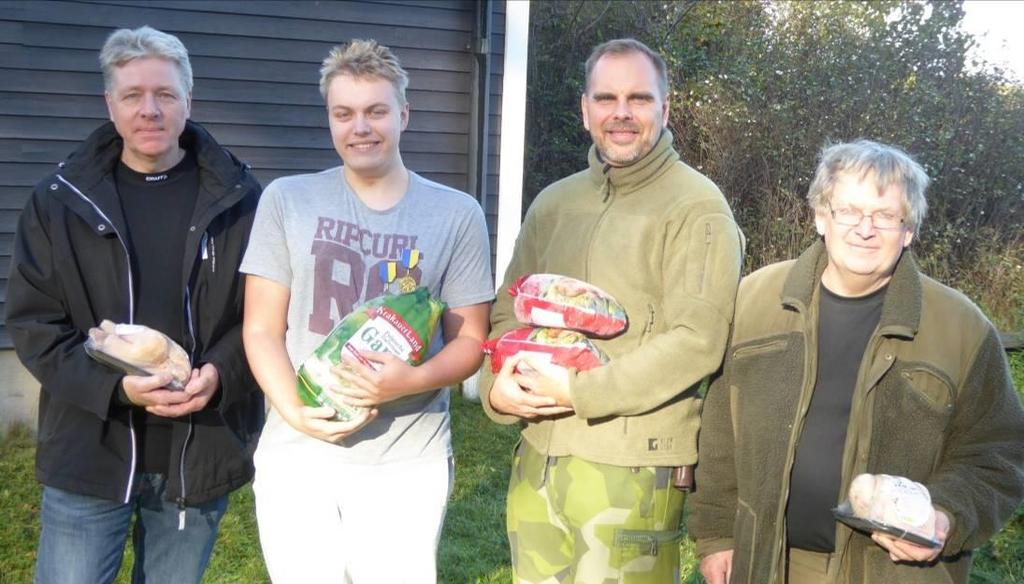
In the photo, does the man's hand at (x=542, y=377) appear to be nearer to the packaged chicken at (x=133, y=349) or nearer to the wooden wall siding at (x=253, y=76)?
the packaged chicken at (x=133, y=349)

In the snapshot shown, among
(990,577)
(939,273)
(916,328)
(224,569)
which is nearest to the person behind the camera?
(916,328)

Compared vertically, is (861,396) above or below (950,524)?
above

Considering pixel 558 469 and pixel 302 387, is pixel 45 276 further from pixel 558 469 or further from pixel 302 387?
pixel 558 469

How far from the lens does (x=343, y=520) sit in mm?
2898

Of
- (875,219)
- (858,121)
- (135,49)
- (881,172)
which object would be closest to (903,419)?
(875,219)

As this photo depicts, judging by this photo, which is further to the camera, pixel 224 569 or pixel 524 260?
pixel 224 569

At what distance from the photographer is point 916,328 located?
260cm

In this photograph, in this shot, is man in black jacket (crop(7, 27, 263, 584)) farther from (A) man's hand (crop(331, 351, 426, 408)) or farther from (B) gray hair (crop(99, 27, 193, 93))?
(A) man's hand (crop(331, 351, 426, 408))

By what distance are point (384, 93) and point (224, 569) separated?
3064mm

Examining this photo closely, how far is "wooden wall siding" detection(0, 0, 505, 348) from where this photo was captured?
6836 millimetres

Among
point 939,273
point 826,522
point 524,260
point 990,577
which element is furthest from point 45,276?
point 939,273

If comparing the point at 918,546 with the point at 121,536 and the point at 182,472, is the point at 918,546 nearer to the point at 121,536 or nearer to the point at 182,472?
the point at 182,472

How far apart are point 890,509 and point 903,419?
265 mm

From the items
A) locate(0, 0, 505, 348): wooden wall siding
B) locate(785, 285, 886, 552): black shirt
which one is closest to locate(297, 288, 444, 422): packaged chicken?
locate(785, 285, 886, 552): black shirt
